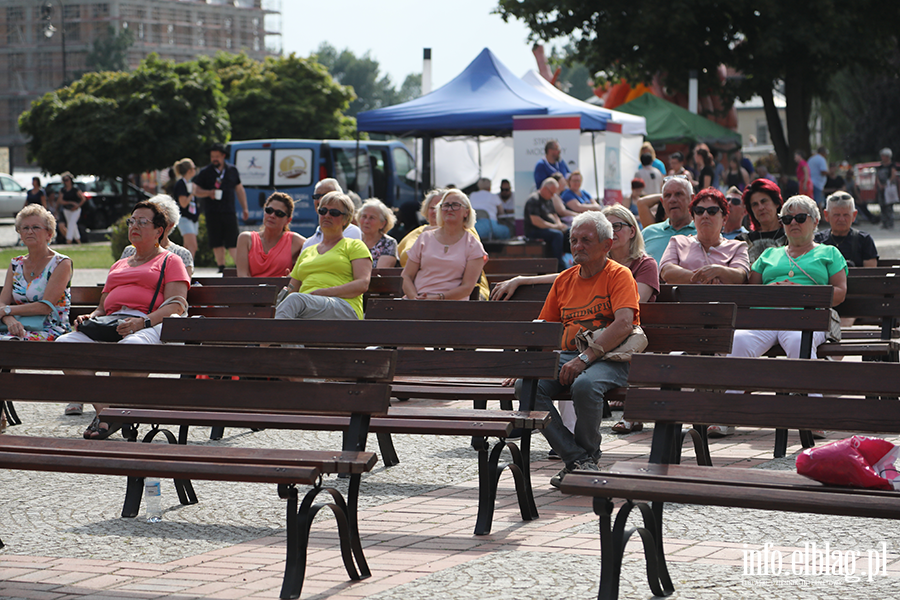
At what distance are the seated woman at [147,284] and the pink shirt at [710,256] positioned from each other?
11.1 ft

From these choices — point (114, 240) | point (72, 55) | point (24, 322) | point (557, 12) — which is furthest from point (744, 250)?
point (72, 55)

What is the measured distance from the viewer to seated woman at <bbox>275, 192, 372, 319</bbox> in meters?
8.66

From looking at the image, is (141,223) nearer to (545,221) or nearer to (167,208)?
(167,208)

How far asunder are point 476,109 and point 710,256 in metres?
11.9

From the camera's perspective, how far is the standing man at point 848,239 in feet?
30.0

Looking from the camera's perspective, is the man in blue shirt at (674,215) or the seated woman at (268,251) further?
the seated woman at (268,251)

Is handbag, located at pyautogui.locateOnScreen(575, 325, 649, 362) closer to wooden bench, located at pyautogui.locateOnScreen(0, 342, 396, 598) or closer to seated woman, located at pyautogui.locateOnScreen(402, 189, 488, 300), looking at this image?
wooden bench, located at pyautogui.locateOnScreen(0, 342, 396, 598)

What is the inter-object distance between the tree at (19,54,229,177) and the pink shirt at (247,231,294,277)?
2888 centimetres

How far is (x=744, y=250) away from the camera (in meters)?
8.48

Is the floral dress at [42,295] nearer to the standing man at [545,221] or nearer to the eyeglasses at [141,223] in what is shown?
the eyeglasses at [141,223]

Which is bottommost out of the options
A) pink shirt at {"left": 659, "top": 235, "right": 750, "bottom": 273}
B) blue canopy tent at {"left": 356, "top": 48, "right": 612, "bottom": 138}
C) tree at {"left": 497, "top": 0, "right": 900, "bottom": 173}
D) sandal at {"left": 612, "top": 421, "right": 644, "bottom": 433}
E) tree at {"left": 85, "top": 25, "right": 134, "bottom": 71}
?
sandal at {"left": 612, "top": 421, "right": 644, "bottom": 433}

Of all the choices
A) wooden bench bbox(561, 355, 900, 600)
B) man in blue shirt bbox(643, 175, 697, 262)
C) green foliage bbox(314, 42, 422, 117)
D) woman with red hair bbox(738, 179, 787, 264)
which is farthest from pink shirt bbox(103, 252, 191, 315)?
green foliage bbox(314, 42, 422, 117)

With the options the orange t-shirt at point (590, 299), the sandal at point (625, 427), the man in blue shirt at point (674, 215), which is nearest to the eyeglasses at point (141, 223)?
the orange t-shirt at point (590, 299)

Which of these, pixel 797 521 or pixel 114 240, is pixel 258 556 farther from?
pixel 114 240
